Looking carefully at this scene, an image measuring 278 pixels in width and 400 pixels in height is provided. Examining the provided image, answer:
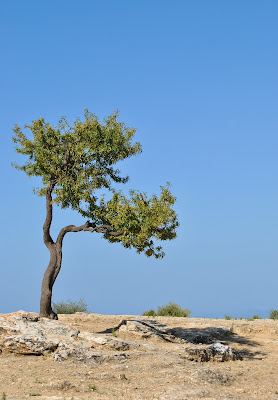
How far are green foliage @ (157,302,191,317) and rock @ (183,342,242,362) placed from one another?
47.8 feet

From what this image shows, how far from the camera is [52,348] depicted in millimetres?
18609

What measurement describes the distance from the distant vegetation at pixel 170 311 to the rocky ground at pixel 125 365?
1026cm

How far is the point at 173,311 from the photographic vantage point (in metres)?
35.5

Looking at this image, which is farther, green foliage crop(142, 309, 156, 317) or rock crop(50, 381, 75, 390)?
green foliage crop(142, 309, 156, 317)

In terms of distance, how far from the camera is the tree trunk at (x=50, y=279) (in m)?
23.8

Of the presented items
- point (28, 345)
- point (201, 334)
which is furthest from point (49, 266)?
point (201, 334)

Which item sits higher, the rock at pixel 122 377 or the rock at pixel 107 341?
the rock at pixel 107 341

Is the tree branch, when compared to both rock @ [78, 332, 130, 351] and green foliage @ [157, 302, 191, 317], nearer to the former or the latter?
rock @ [78, 332, 130, 351]

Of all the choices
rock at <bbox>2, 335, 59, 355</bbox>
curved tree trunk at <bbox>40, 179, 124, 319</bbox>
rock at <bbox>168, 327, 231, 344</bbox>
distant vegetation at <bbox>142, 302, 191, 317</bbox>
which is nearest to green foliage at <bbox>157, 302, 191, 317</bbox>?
distant vegetation at <bbox>142, 302, 191, 317</bbox>

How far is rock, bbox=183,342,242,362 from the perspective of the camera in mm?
19109

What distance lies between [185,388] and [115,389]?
2.06m

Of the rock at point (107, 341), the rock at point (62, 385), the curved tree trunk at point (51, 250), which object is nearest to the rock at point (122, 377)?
the rock at point (62, 385)

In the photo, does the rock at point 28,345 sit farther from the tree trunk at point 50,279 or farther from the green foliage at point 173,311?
the green foliage at point 173,311

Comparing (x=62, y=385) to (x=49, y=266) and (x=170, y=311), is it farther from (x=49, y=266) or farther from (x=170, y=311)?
(x=170, y=311)
